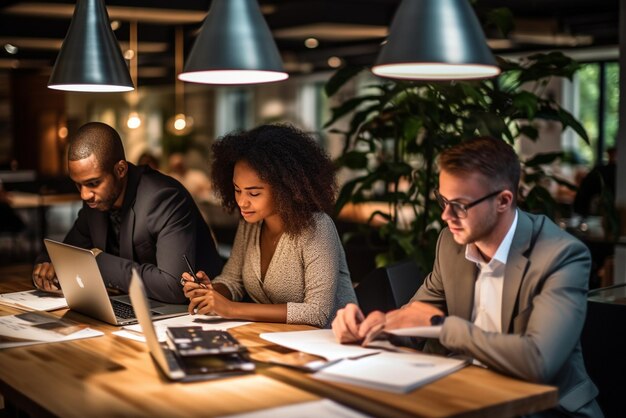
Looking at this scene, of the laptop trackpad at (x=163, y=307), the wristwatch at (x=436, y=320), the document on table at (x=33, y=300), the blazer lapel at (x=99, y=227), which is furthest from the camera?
the blazer lapel at (x=99, y=227)

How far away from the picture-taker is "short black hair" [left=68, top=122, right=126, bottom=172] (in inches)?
134

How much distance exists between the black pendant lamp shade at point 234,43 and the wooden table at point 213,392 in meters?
0.93

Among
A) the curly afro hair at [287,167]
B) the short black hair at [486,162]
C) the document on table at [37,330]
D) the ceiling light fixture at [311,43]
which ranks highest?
the ceiling light fixture at [311,43]

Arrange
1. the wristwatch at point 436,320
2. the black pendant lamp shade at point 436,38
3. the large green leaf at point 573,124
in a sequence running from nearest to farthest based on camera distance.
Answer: the black pendant lamp shade at point 436,38 → the wristwatch at point 436,320 → the large green leaf at point 573,124

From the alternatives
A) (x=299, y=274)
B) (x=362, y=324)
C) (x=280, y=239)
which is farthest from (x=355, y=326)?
(x=280, y=239)

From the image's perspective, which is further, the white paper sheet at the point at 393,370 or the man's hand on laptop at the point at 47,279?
the man's hand on laptop at the point at 47,279

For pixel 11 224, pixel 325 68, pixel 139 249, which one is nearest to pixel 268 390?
pixel 139 249

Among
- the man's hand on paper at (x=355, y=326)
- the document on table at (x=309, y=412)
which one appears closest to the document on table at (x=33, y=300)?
the man's hand on paper at (x=355, y=326)

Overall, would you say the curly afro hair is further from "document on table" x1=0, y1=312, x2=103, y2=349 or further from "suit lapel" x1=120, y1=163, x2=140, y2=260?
"document on table" x1=0, y1=312, x2=103, y2=349

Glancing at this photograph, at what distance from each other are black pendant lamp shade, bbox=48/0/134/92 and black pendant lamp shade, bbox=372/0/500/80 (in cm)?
133

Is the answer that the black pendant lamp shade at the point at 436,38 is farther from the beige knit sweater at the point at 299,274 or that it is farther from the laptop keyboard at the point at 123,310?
the laptop keyboard at the point at 123,310

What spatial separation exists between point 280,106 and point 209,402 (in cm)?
1445

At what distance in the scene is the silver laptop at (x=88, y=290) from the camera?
112 inches

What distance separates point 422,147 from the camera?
4844mm
